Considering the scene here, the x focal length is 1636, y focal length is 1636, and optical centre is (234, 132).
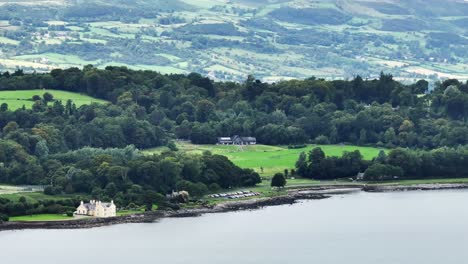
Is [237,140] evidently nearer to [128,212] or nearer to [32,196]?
[32,196]

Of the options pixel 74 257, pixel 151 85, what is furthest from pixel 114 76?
pixel 74 257

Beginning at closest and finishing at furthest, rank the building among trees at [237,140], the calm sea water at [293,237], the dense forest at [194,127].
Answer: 1. the calm sea water at [293,237]
2. the dense forest at [194,127]
3. the building among trees at [237,140]

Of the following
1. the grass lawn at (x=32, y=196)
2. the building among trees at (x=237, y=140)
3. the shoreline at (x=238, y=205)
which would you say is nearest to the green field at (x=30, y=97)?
the building among trees at (x=237, y=140)

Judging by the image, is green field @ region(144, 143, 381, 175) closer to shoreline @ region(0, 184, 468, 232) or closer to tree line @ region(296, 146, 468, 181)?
tree line @ region(296, 146, 468, 181)

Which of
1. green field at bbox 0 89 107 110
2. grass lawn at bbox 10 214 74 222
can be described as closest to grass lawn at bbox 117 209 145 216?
grass lawn at bbox 10 214 74 222

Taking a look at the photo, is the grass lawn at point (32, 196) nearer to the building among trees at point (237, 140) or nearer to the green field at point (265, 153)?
the green field at point (265, 153)

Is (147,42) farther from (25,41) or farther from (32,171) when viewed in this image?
(32,171)
